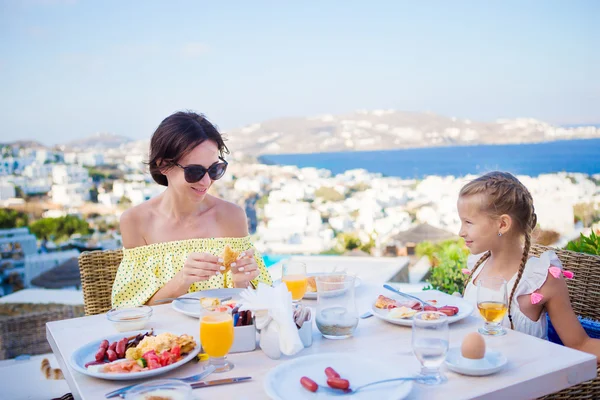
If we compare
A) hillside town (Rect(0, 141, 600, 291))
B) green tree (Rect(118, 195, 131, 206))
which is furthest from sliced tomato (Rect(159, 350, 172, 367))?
green tree (Rect(118, 195, 131, 206))

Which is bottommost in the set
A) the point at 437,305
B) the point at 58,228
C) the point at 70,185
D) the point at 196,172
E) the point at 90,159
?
the point at 58,228

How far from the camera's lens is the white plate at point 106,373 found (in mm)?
1197

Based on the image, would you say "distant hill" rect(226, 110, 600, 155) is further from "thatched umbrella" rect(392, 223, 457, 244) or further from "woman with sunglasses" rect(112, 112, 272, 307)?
"woman with sunglasses" rect(112, 112, 272, 307)

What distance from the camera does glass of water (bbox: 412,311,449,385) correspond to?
44.9 inches

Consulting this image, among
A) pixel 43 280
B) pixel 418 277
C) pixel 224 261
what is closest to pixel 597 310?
pixel 224 261

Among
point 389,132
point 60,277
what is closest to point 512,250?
point 60,277

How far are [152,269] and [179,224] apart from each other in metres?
0.25

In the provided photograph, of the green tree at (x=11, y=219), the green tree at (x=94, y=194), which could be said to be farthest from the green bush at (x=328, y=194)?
the green tree at (x=11, y=219)

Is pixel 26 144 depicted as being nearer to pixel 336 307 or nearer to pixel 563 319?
pixel 336 307

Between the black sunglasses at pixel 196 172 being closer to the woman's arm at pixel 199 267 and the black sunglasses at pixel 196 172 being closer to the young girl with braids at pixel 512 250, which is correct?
the woman's arm at pixel 199 267

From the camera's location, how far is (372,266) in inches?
226

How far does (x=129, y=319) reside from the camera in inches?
61.6

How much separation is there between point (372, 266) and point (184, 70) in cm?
1601

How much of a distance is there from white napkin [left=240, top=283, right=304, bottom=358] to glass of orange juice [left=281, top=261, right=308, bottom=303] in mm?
434
